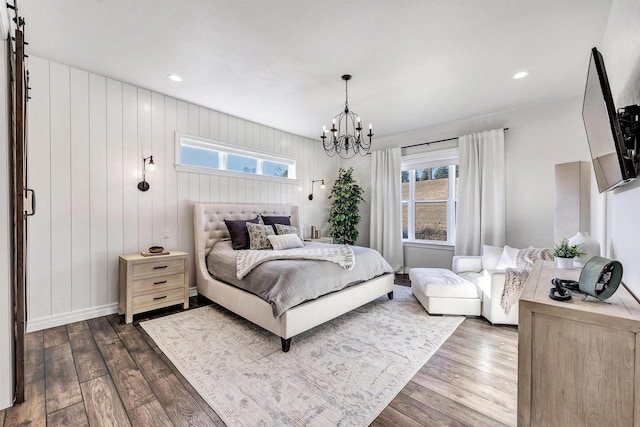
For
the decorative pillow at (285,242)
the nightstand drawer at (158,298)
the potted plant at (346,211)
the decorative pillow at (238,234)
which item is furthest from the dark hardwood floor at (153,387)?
the potted plant at (346,211)

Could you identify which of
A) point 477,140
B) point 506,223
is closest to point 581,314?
point 506,223

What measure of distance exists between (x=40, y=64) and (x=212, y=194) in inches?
85.0

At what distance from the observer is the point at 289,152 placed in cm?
513

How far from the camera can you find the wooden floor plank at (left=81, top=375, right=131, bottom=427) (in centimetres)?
151

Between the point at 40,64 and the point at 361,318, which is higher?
the point at 40,64

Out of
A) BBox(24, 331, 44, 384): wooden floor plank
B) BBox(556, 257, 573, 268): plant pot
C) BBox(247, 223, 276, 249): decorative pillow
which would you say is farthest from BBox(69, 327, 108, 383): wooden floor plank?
BBox(556, 257, 573, 268): plant pot

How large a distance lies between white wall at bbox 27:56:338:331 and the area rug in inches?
36.2

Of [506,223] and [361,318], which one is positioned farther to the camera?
[506,223]

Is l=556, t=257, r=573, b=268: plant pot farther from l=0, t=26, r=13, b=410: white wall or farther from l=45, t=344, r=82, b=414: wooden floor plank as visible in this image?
l=0, t=26, r=13, b=410: white wall

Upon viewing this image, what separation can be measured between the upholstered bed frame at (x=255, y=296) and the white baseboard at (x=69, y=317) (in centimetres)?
98

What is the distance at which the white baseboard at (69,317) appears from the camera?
261 centimetres

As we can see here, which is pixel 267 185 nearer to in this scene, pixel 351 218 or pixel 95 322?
pixel 351 218

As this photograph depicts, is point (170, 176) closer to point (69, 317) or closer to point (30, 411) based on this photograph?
point (69, 317)

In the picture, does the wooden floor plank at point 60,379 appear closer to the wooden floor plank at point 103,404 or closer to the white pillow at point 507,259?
the wooden floor plank at point 103,404
